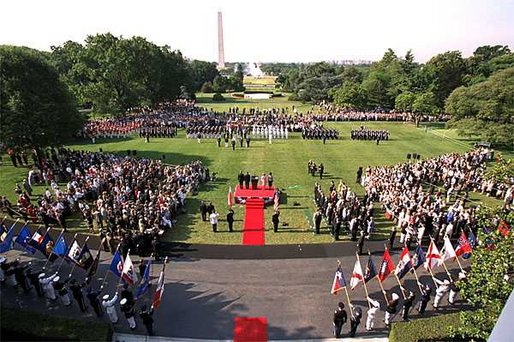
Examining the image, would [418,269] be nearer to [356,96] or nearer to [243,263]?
[243,263]

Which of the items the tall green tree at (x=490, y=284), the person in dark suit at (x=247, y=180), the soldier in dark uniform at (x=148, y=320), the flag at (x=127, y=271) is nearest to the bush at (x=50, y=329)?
the soldier in dark uniform at (x=148, y=320)

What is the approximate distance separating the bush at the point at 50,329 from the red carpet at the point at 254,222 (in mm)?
8089

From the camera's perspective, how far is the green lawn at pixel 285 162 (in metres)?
19.6

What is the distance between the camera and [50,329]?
11328 mm

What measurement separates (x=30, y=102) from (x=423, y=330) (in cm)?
2865

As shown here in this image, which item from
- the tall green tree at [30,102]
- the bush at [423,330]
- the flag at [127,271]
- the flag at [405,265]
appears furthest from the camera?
the tall green tree at [30,102]

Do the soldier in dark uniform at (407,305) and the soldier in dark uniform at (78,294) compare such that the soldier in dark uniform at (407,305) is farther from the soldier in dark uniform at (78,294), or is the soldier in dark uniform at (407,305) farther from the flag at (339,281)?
the soldier in dark uniform at (78,294)

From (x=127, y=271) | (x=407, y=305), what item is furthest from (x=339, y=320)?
(x=127, y=271)

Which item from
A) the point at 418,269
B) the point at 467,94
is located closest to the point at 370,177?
the point at 418,269

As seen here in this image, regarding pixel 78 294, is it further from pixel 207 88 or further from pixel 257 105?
A: pixel 207 88

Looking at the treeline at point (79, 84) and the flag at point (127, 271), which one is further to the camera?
the treeline at point (79, 84)

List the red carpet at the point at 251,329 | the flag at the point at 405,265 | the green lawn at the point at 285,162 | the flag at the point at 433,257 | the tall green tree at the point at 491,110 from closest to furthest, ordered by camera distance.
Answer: the red carpet at the point at 251,329
the flag at the point at 405,265
the flag at the point at 433,257
the green lawn at the point at 285,162
the tall green tree at the point at 491,110

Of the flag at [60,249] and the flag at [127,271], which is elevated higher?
the flag at [60,249]

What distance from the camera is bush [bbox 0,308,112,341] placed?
11.2 metres
